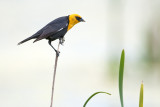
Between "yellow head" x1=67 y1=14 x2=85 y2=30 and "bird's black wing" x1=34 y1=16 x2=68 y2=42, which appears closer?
"bird's black wing" x1=34 y1=16 x2=68 y2=42

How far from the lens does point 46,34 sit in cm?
140

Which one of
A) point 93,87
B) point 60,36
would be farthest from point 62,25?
point 93,87

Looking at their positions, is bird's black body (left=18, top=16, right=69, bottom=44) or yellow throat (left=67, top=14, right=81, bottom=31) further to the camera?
yellow throat (left=67, top=14, right=81, bottom=31)

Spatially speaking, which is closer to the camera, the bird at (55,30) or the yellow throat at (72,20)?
the bird at (55,30)

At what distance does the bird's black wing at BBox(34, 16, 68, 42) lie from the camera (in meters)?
1.39

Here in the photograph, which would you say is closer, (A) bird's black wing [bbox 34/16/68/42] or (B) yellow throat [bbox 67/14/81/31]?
(A) bird's black wing [bbox 34/16/68/42]

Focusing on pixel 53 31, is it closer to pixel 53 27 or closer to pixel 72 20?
pixel 53 27

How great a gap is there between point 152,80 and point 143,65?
0.23 meters

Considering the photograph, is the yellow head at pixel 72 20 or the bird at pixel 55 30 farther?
the yellow head at pixel 72 20

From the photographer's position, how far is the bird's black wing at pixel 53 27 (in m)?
1.39

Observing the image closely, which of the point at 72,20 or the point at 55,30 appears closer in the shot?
the point at 55,30

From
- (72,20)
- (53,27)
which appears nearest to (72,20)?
(72,20)

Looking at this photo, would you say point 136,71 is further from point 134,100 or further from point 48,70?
point 48,70

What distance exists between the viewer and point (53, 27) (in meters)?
1.49
